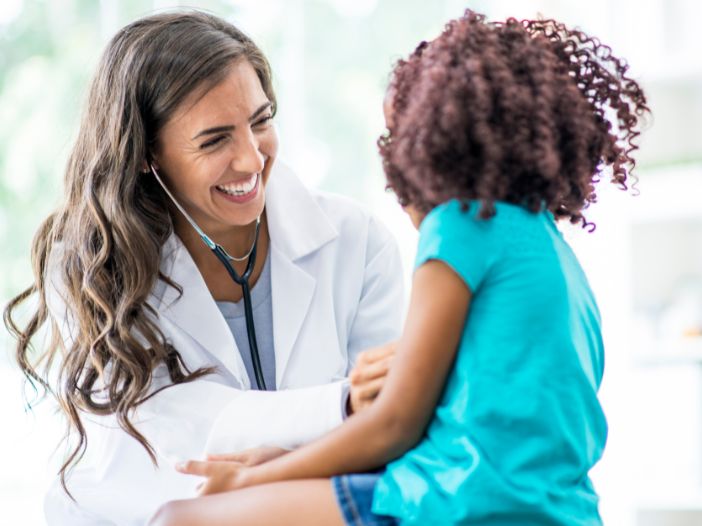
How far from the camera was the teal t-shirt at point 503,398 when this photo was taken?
113 centimetres

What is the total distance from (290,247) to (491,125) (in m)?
0.81

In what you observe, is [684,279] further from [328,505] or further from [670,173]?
[328,505]

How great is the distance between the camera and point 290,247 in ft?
6.30

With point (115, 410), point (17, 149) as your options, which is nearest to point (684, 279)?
point (115, 410)

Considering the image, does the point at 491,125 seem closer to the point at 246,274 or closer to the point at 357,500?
the point at 357,500

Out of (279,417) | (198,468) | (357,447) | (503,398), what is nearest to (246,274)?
(279,417)

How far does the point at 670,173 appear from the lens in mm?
2803

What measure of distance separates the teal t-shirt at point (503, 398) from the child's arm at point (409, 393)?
0.02 m

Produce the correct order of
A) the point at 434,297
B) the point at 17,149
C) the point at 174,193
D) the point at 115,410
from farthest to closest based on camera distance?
the point at 17,149 → the point at 174,193 → the point at 115,410 → the point at 434,297

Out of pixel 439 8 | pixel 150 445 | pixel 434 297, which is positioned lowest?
pixel 150 445

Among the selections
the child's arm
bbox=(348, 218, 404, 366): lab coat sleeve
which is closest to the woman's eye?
bbox=(348, 218, 404, 366): lab coat sleeve

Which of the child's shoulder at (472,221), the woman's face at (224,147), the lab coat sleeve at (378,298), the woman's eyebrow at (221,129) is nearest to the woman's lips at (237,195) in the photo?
the woman's face at (224,147)

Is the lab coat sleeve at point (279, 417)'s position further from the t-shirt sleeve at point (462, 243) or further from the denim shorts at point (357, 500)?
the t-shirt sleeve at point (462, 243)

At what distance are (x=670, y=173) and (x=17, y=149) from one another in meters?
2.37
